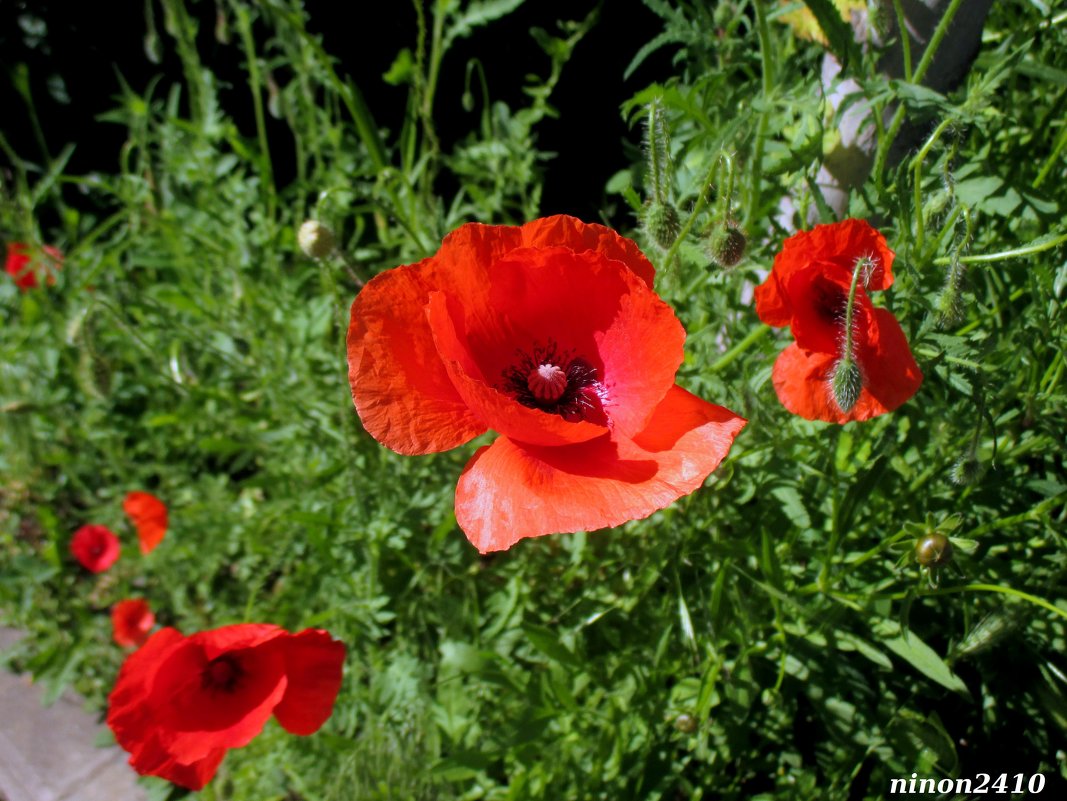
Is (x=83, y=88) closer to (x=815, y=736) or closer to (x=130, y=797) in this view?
(x=130, y=797)

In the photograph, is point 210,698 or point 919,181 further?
point 210,698

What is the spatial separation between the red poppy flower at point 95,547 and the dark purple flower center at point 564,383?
198 cm

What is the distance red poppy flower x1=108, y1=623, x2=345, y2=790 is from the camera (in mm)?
1590

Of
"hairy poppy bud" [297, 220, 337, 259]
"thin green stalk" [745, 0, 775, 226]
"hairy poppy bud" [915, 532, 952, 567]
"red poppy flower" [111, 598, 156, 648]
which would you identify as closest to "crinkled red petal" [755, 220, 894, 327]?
"thin green stalk" [745, 0, 775, 226]

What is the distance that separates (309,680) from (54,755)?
145 centimetres

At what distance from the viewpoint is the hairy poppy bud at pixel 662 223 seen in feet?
4.20

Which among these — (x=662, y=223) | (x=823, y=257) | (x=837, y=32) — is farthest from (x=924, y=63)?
(x=662, y=223)

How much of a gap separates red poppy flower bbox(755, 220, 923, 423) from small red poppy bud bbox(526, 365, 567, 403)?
1.01 feet

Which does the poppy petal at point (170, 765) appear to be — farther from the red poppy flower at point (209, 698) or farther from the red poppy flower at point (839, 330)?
the red poppy flower at point (839, 330)

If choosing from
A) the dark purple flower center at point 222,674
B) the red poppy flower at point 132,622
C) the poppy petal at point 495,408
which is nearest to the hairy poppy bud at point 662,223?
the poppy petal at point 495,408

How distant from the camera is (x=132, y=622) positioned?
254 cm

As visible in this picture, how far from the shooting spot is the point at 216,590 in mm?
2809

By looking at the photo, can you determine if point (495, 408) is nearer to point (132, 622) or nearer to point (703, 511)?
point (703, 511)

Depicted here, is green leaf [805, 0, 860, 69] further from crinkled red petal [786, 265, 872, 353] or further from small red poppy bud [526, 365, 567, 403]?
small red poppy bud [526, 365, 567, 403]
